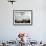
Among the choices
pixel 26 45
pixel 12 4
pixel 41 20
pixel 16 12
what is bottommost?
pixel 26 45

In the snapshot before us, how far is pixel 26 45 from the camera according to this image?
3023 millimetres

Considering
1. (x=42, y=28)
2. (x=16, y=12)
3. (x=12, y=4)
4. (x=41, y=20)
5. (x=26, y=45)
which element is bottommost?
(x=26, y=45)

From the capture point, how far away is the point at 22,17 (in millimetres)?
5188

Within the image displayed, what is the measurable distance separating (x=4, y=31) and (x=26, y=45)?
2320 mm

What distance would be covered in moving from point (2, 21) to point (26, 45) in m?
2.42

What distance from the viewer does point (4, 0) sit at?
5180 millimetres

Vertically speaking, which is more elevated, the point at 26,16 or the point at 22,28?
the point at 26,16

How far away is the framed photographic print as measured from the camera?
5176 mm

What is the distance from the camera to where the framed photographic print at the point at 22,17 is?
5176 millimetres

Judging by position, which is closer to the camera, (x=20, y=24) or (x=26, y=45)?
(x=26, y=45)

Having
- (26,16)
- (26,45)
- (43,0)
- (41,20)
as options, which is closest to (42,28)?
(41,20)

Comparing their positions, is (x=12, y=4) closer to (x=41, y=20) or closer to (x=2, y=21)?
(x=2, y=21)

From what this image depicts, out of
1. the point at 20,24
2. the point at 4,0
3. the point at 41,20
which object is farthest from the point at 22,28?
the point at 4,0

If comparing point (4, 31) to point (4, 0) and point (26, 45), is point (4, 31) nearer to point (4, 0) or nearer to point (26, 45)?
point (4, 0)
